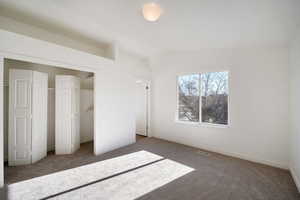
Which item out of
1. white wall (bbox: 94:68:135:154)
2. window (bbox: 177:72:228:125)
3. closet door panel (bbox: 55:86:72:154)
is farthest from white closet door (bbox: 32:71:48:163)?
window (bbox: 177:72:228:125)

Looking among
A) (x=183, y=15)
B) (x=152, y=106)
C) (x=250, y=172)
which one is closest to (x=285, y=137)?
(x=250, y=172)

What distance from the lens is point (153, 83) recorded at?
4.94 metres

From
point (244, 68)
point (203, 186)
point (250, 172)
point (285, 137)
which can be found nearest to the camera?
point (203, 186)

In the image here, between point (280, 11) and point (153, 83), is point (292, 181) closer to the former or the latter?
point (280, 11)

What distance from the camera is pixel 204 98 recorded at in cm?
386

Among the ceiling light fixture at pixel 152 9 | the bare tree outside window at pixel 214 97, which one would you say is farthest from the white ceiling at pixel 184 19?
the bare tree outside window at pixel 214 97

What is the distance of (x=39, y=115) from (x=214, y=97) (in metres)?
4.22

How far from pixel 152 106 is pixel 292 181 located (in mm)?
3701

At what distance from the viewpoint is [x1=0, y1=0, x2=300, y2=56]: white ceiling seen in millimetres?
1946

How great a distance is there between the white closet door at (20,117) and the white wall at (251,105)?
12.4 ft

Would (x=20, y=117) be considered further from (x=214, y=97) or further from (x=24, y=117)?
(x=214, y=97)

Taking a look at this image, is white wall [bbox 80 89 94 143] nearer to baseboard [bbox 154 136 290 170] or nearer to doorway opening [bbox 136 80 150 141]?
doorway opening [bbox 136 80 150 141]

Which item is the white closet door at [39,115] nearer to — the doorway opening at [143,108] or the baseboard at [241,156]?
the doorway opening at [143,108]

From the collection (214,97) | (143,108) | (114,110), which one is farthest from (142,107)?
(214,97)
